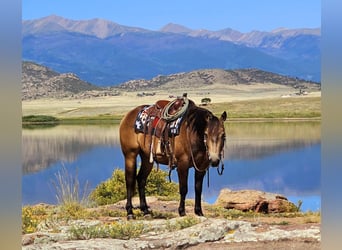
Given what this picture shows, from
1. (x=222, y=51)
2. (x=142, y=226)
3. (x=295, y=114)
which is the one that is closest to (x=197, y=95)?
(x=295, y=114)

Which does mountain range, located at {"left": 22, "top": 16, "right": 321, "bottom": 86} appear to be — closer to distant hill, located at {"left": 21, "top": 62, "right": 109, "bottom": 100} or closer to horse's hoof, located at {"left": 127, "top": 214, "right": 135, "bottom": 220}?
distant hill, located at {"left": 21, "top": 62, "right": 109, "bottom": 100}

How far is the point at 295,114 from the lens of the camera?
436 inches

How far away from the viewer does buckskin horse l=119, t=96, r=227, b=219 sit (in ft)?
21.4

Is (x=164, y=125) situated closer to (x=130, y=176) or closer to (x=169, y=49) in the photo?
(x=130, y=176)

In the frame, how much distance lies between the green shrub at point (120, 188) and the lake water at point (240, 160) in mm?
213

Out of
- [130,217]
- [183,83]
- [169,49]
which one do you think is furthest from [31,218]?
[169,49]

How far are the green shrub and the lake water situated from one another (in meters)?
0.21

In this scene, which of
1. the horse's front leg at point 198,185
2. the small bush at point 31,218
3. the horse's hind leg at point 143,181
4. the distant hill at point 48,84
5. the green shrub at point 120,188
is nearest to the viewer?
the horse's front leg at point 198,185

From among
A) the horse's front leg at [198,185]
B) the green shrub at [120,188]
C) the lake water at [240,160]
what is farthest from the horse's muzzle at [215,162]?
the green shrub at [120,188]

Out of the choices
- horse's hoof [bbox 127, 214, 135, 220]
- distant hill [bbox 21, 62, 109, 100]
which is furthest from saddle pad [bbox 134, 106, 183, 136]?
distant hill [bbox 21, 62, 109, 100]

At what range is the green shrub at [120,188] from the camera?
9.84 m

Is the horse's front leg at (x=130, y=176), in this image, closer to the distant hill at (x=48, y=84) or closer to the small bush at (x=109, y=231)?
the small bush at (x=109, y=231)

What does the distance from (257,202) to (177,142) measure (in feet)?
7.09
